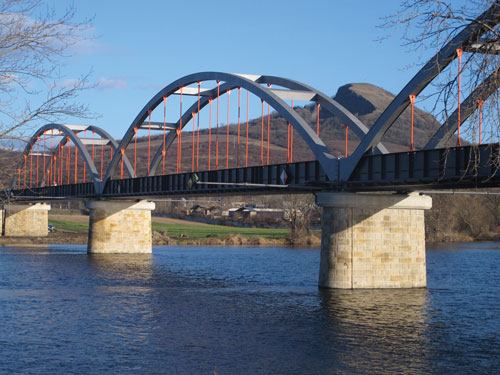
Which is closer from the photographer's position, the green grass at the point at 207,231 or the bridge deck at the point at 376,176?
the bridge deck at the point at 376,176

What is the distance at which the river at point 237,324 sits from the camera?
23203 mm

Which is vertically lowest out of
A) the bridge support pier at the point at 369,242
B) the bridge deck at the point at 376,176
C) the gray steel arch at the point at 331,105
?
the bridge support pier at the point at 369,242

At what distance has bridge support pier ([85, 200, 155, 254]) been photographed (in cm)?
7550

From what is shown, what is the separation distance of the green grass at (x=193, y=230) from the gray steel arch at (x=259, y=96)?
3509cm

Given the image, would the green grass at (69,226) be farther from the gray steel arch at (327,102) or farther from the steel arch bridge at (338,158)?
the gray steel arch at (327,102)

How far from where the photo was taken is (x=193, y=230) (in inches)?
4769

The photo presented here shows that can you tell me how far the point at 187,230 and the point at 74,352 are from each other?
96.5m

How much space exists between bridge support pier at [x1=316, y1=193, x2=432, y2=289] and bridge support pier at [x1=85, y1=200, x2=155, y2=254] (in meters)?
38.2

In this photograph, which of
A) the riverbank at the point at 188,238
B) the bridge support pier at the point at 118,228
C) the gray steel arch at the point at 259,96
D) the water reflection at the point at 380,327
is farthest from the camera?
the riverbank at the point at 188,238

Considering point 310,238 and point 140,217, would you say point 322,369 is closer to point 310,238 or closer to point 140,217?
point 140,217

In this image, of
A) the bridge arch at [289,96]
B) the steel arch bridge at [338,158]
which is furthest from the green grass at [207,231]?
the bridge arch at [289,96]

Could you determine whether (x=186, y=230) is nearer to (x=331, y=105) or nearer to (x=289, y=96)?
(x=289, y=96)

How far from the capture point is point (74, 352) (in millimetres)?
24469

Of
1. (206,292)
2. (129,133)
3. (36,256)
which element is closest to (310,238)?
(129,133)
